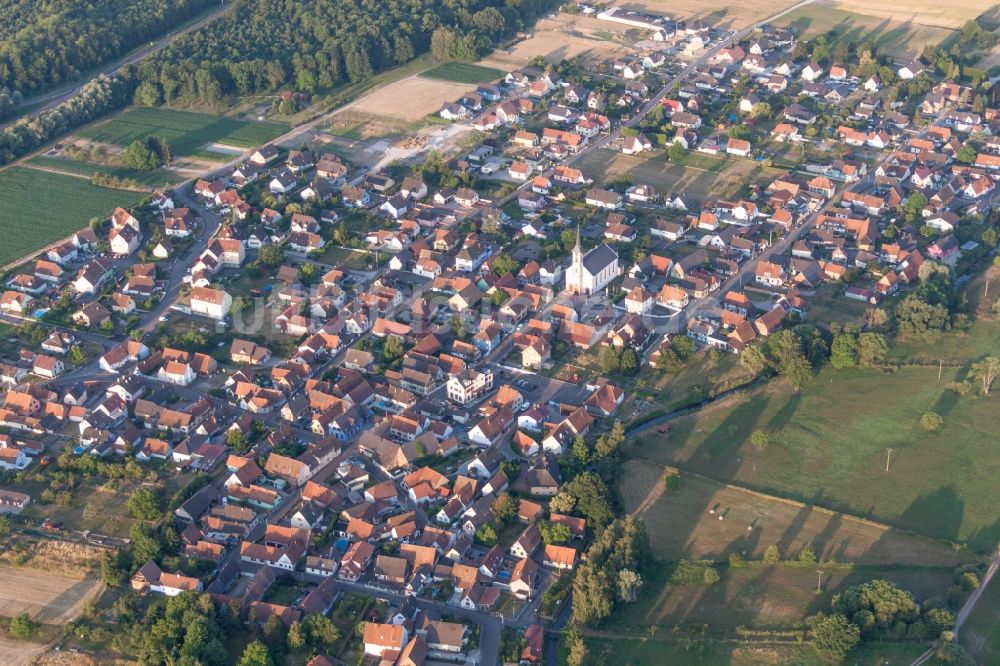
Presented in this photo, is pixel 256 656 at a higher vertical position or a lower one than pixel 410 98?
lower

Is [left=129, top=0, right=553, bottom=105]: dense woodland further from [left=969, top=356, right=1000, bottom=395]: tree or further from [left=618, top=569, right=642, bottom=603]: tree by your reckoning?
[left=618, top=569, right=642, bottom=603]: tree

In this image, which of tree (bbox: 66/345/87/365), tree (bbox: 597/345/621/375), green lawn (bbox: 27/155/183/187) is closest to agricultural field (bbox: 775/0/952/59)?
tree (bbox: 597/345/621/375)

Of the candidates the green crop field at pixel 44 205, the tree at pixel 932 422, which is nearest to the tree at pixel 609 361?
the tree at pixel 932 422

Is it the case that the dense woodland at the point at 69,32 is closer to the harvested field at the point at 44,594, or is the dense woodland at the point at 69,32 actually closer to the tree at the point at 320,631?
the harvested field at the point at 44,594

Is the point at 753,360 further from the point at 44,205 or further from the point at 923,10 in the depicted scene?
the point at 923,10

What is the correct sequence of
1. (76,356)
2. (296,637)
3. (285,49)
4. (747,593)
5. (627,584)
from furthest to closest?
(285,49)
(76,356)
(747,593)
(627,584)
(296,637)

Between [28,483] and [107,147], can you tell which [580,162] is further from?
[28,483]

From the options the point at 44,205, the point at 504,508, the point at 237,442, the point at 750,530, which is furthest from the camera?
the point at 44,205

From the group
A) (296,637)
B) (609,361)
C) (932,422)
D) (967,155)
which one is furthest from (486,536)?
(967,155)
